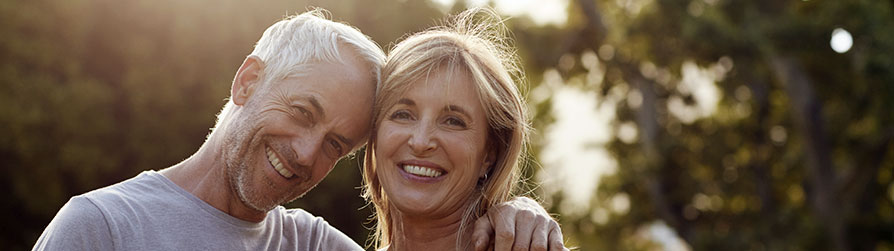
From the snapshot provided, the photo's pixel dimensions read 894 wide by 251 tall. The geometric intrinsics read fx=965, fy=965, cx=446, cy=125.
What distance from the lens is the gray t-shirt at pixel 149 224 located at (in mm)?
2975

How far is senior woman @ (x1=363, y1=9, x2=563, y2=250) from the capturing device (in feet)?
10.9

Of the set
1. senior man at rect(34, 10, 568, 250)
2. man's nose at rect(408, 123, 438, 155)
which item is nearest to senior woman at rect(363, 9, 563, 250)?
man's nose at rect(408, 123, 438, 155)

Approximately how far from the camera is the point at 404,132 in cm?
331

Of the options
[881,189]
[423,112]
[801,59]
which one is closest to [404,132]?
[423,112]

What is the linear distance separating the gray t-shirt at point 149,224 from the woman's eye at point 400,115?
2.16 ft

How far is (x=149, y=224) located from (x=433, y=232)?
3.31 feet

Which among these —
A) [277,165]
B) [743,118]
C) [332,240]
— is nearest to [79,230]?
[277,165]

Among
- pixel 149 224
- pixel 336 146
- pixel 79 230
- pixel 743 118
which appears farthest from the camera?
pixel 743 118

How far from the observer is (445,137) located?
3.31 meters

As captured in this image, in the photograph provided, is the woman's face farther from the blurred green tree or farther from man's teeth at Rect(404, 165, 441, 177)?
the blurred green tree

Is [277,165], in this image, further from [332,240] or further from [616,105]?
[616,105]

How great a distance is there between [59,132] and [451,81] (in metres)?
10.8

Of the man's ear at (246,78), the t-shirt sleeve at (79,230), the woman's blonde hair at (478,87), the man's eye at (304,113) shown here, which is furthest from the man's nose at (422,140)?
the t-shirt sleeve at (79,230)

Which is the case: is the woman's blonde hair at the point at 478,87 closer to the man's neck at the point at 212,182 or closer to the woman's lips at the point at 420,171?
the woman's lips at the point at 420,171
